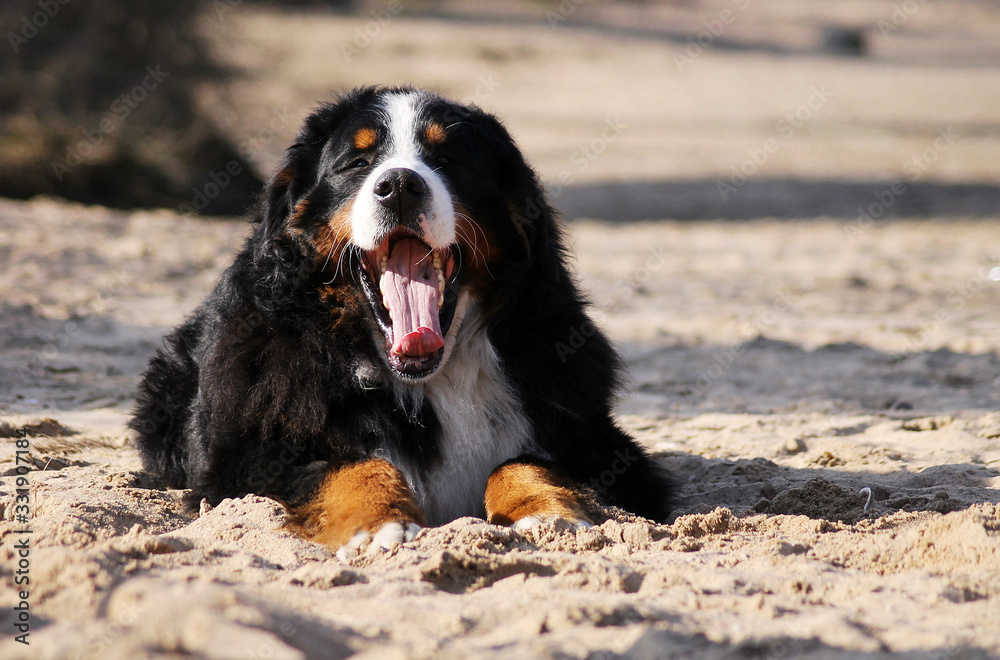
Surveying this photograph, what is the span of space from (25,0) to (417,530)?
40.0 feet

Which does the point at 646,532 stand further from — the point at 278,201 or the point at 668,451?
the point at 278,201

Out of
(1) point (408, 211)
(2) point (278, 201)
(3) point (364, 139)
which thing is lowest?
(1) point (408, 211)

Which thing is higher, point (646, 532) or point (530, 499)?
point (530, 499)

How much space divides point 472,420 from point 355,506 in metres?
0.79

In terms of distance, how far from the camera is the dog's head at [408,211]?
3855 mm

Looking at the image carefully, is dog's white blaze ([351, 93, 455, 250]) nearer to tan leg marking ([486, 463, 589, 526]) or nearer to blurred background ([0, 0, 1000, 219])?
tan leg marking ([486, 463, 589, 526])

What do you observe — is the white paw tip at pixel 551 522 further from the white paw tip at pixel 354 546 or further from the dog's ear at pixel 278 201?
the dog's ear at pixel 278 201

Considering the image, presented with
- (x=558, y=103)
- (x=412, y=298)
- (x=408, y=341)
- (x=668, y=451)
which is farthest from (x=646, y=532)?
(x=558, y=103)

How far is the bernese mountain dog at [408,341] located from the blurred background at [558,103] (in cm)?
891

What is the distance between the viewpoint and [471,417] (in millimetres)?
4012

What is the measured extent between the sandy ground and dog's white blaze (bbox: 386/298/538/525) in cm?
61

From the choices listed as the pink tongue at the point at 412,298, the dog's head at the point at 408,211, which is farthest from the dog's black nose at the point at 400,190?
the pink tongue at the point at 412,298

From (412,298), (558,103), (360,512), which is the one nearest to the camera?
(360,512)

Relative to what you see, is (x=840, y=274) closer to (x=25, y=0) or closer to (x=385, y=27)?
(x=25, y=0)
